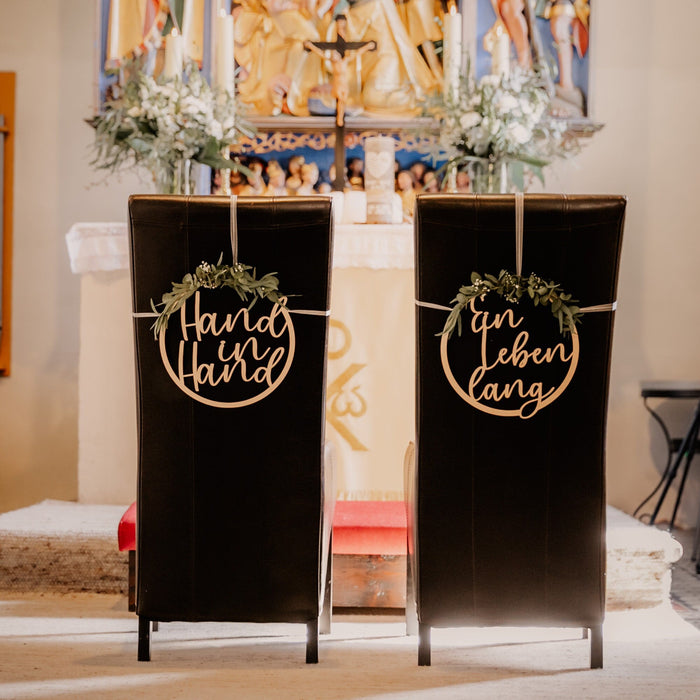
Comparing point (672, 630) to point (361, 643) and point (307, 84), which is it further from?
point (307, 84)

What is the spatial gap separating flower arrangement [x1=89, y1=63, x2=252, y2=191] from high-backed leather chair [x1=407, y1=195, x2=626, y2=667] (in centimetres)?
159

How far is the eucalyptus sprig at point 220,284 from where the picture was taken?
207 centimetres

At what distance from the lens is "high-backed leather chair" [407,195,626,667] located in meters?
2.04

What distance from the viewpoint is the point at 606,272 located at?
205 cm

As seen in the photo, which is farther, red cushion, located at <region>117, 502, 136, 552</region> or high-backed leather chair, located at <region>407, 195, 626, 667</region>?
red cushion, located at <region>117, 502, 136, 552</region>

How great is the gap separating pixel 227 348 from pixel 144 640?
745 mm

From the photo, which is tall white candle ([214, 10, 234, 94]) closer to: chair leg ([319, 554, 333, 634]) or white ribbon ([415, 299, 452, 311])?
white ribbon ([415, 299, 452, 311])

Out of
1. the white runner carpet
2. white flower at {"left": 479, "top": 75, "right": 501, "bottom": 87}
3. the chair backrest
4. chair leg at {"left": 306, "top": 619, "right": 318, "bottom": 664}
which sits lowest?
the white runner carpet

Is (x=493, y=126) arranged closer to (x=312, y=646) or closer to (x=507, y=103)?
(x=507, y=103)

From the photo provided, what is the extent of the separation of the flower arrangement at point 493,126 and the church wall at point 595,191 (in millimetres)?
1023

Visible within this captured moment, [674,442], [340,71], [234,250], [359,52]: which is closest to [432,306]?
[234,250]

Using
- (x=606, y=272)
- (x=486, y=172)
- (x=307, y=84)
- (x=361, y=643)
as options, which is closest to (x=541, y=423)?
(x=606, y=272)

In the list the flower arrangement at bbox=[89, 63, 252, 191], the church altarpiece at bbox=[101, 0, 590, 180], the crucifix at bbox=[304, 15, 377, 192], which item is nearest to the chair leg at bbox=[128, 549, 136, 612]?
the flower arrangement at bbox=[89, 63, 252, 191]

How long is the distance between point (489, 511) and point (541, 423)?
0.24 m
